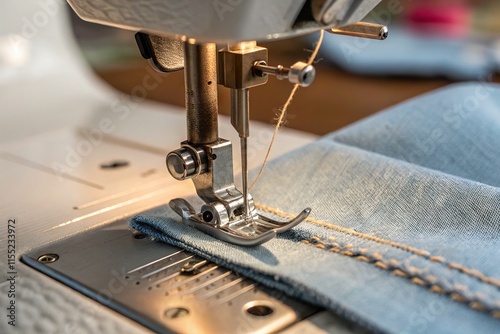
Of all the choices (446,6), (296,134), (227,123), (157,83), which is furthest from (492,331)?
(446,6)

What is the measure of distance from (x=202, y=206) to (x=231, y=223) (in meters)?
0.03

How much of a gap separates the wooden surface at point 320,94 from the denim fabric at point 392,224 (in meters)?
0.56

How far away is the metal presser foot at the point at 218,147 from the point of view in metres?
0.65

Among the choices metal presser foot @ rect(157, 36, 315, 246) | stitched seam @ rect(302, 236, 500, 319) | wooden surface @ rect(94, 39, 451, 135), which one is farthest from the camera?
wooden surface @ rect(94, 39, 451, 135)

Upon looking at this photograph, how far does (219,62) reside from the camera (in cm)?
65

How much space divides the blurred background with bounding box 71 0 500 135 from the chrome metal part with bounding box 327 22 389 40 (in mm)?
654

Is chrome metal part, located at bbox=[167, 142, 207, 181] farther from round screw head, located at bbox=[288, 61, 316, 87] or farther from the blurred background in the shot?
the blurred background

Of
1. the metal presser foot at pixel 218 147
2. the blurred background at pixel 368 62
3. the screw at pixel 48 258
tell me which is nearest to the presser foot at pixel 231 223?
the metal presser foot at pixel 218 147

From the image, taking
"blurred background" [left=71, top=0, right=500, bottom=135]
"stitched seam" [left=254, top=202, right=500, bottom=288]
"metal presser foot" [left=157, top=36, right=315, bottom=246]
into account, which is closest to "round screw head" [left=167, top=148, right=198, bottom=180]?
"metal presser foot" [left=157, top=36, right=315, bottom=246]

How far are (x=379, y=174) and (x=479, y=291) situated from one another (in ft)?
0.79

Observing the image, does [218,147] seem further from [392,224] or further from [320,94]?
[320,94]

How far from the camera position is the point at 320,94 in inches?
69.0

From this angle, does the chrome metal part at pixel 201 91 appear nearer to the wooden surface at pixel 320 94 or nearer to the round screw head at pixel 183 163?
the round screw head at pixel 183 163

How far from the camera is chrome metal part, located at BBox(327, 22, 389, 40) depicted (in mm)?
684
